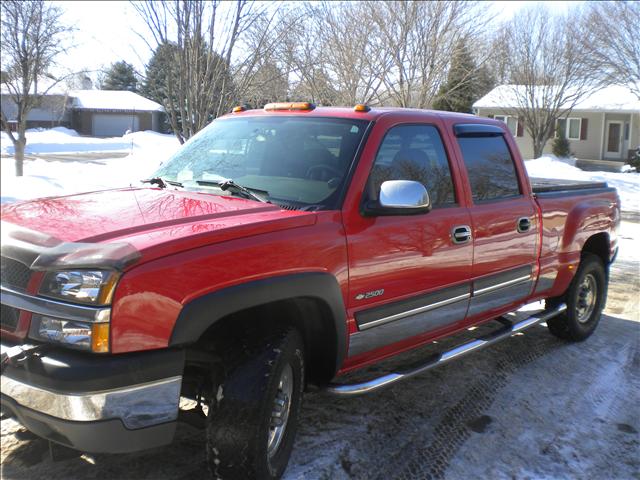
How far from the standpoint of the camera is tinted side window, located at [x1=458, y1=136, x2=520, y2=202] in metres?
4.48

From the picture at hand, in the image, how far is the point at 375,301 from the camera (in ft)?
11.7

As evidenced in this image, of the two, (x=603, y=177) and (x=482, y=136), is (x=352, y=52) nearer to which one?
(x=603, y=177)

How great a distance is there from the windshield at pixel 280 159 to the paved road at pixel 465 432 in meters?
1.41

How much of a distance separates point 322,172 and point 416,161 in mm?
735

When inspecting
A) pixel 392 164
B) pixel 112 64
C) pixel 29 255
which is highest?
pixel 112 64

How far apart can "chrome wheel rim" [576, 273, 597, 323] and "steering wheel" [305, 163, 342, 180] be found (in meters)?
3.27

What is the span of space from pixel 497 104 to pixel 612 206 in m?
26.6

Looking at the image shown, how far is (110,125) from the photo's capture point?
12.7 feet

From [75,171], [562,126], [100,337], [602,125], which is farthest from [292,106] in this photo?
[562,126]

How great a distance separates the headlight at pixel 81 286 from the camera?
2.50 metres

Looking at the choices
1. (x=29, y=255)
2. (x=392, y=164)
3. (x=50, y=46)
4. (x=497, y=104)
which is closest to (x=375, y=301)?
(x=392, y=164)

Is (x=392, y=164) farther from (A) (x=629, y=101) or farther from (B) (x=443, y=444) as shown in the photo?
A: (A) (x=629, y=101)

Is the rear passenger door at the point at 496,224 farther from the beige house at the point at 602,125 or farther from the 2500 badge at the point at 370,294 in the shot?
the beige house at the point at 602,125

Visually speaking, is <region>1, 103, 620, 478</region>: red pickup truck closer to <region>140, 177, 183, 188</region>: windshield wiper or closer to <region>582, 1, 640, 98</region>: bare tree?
<region>140, 177, 183, 188</region>: windshield wiper
